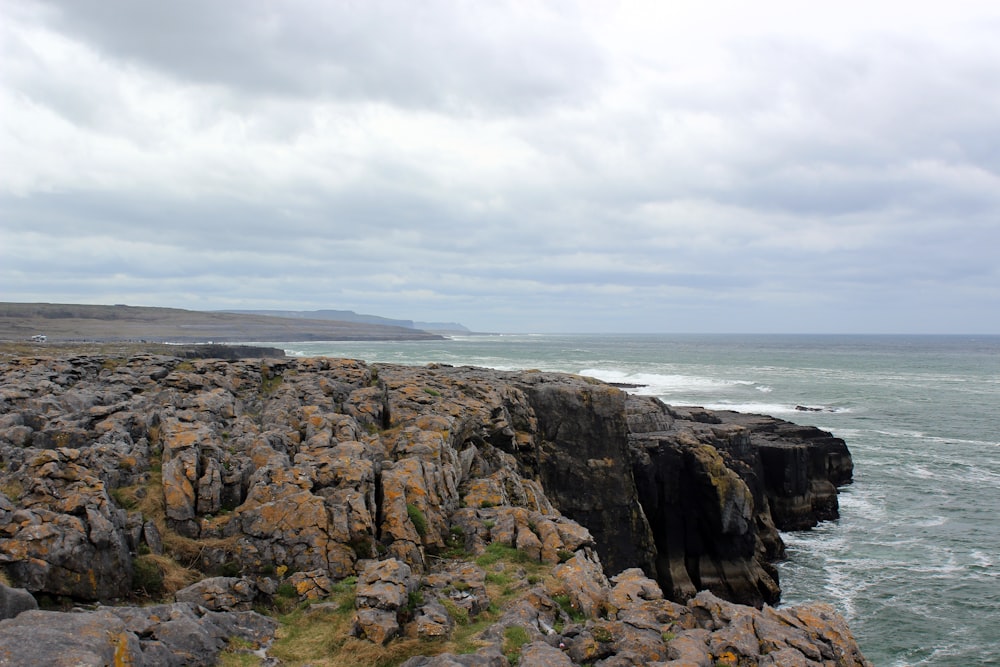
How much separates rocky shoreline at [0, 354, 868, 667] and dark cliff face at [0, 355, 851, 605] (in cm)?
7

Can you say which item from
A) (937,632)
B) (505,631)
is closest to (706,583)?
(937,632)

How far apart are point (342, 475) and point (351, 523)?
175 cm

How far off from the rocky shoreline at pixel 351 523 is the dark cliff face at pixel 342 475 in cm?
7

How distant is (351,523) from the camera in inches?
594

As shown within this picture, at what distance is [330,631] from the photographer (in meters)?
11.8

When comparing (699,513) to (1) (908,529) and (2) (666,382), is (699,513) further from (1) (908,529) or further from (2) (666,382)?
(2) (666,382)

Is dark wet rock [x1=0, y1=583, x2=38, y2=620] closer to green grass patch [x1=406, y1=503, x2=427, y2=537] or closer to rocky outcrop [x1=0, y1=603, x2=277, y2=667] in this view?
rocky outcrop [x1=0, y1=603, x2=277, y2=667]

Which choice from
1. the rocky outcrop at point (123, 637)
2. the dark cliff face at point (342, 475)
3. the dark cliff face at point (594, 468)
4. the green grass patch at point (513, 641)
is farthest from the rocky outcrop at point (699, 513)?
the rocky outcrop at point (123, 637)

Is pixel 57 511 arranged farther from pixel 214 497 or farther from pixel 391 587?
pixel 391 587

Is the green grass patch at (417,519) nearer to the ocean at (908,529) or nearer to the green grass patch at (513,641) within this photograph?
the green grass patch at (513,641)

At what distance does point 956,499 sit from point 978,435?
1038 inches

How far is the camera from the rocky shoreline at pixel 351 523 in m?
11.2

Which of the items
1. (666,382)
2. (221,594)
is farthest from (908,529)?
(666,382)

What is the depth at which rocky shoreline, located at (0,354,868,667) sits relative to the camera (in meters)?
11.2
